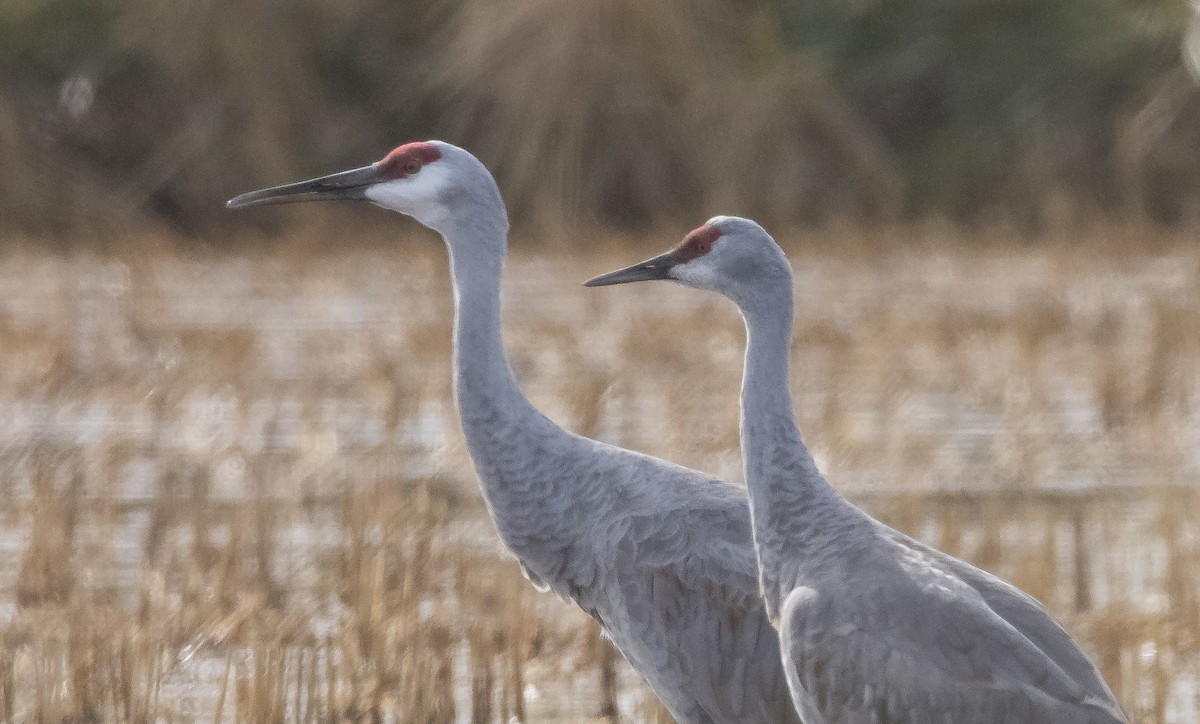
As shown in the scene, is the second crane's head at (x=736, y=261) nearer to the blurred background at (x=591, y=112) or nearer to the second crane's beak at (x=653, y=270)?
the second crane's beak at (x=653, y=270)

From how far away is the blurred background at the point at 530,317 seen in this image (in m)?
4.63

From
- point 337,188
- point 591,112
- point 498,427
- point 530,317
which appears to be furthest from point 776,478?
point 591,112

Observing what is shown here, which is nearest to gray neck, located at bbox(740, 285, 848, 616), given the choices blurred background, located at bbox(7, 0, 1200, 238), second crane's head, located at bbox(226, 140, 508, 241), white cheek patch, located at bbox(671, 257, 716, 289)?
white cheek patch, located at bbox(671, 257, 716, 289)

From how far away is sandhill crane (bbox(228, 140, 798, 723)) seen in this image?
153 inches

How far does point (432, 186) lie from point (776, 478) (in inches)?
44.9

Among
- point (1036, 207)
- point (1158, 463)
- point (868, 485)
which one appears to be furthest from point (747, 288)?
point (1036, 207)

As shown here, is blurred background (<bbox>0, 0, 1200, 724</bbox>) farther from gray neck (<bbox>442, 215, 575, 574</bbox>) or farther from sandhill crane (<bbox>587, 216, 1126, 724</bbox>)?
sandhill crane (<bbox>587, 216, 1126, 724</bbox>)

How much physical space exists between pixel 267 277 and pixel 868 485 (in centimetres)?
711

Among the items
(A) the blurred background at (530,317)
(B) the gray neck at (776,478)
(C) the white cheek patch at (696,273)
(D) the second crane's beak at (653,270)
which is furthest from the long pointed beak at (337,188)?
(B) the gray neck at (776,478)

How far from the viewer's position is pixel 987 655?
3205 millimetres

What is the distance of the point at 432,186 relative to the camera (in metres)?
4.25

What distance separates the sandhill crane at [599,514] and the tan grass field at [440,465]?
441 millimetres

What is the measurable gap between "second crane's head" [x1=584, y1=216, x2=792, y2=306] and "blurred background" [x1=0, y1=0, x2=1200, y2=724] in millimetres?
1094

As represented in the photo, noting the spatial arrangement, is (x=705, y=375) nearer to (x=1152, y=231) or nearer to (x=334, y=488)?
(x=334, y=488)
